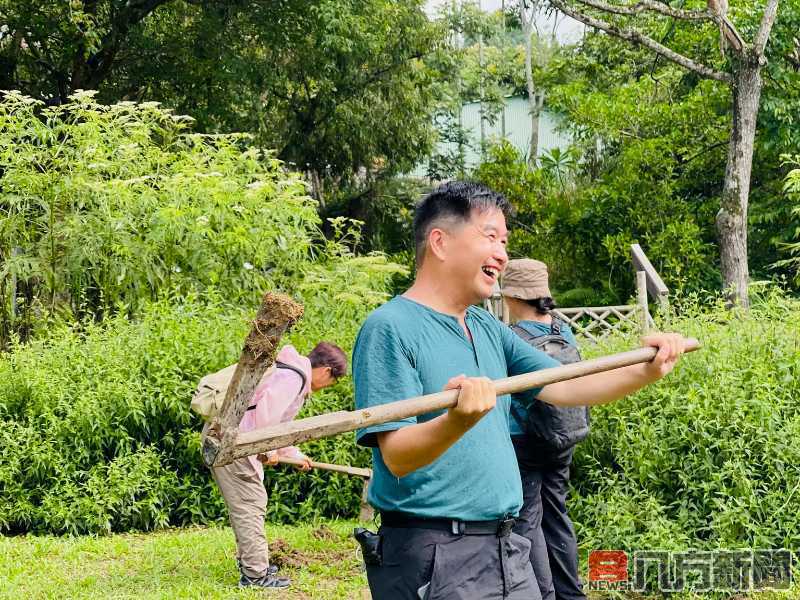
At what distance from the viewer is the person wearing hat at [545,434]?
4250 millimetres

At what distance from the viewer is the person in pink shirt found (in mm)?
5258

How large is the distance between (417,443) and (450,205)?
29.4 inches

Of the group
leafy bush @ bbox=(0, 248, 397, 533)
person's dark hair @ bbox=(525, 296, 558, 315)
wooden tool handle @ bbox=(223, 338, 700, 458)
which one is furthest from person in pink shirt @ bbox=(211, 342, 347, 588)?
wooden tool handle @ bbox=(223, 338, 700, 458)

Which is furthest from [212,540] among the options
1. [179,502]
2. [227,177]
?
[227,177]

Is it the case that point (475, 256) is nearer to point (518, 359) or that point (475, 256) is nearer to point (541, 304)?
point (518, 359)

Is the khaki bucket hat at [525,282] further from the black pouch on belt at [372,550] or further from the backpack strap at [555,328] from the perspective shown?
the black pouch on belt at [372,550]

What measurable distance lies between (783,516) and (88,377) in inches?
192

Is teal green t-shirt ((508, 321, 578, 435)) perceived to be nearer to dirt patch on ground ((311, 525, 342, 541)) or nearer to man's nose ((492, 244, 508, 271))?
man's nose ((492, 244, 508, 271))

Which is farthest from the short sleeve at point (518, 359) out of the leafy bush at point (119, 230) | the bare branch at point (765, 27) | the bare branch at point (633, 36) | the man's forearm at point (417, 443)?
the bare branch at point (765, 27)

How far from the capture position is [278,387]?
204 inches

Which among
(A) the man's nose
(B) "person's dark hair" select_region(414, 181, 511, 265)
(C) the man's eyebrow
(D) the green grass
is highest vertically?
(B) "person's dark hair" select_region(414, 181, 511, 265)

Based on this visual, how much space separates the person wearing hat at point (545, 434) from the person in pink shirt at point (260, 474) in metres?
1.20

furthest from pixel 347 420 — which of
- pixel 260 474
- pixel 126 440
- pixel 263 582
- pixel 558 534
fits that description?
pixel 126 440
